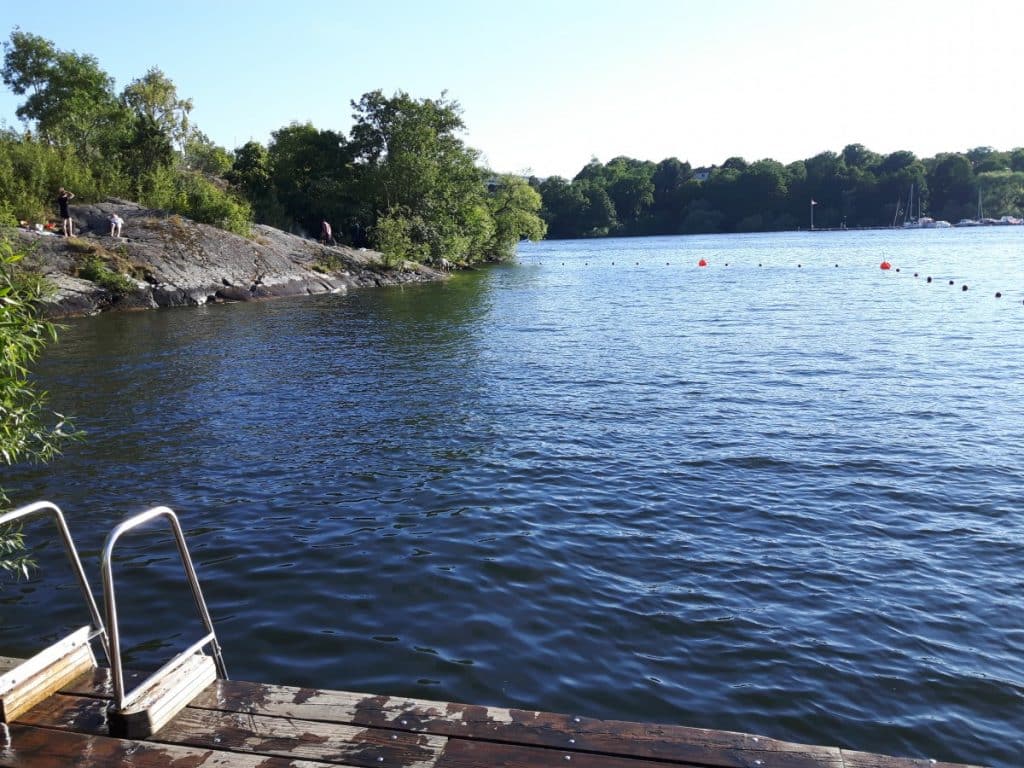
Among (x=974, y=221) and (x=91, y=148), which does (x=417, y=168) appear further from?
(x=974, y=221)

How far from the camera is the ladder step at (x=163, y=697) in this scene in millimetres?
4320

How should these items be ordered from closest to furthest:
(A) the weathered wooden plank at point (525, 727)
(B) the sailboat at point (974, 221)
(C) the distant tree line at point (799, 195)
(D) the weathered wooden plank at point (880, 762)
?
(D) the weathered wooden plank at point (880, 762)
(A) the weathered wooden plank at point (525, 727)
(B) the sailboat at point (974, 221)
(C) the distant tree line at point (799, 195)

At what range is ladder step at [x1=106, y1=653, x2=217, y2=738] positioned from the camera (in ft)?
14.2

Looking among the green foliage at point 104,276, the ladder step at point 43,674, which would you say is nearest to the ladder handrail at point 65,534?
the ladder step at point 43,674

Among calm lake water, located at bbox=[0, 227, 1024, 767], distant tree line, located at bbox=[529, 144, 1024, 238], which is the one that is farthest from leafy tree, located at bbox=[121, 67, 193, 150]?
distant tree line, located at bbox=[529, 144, 1024, 238]

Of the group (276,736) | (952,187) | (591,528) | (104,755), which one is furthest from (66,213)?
(952,187)

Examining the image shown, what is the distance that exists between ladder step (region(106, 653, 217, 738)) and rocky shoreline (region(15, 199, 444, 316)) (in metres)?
30.8

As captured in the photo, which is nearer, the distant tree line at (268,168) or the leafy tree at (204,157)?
the distant tree line at (268,168)

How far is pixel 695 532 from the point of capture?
9180 millimetres

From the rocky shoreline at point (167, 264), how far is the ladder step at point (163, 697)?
30.8m

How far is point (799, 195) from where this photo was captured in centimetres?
17238

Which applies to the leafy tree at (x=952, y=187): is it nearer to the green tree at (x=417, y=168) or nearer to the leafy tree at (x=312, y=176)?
the green tree at (x=417, y=168)

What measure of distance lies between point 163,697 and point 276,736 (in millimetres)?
731

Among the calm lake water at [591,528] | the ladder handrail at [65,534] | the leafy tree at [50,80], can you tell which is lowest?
the calm lake water at [591,528]
